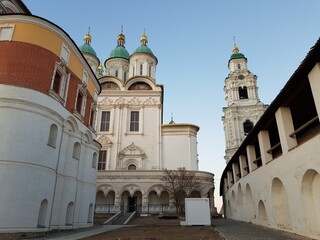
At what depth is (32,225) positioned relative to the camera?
12211 mm

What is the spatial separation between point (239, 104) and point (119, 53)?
24.6m

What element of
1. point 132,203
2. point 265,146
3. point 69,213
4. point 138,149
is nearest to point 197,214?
point 265,146

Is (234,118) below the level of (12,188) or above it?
above

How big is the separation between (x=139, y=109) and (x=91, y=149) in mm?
20472

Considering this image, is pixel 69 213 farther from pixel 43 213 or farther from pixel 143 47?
pixel 143 47

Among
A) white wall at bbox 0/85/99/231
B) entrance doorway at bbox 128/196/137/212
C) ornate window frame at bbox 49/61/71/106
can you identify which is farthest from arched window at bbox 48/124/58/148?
entrance doorway at bbox 128/196/137/212

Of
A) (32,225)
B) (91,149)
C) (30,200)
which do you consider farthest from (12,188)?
(91,149)

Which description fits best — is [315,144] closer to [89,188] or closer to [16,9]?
[89,188]

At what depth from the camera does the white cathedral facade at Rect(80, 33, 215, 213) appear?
104 feet

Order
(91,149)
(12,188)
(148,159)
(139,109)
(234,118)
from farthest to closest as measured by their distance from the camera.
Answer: (234,118)
(139,109)
(148,159)
(91,149)
(12,188)

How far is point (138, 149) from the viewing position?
3662cm

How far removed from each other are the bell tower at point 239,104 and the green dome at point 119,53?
20.6 metres

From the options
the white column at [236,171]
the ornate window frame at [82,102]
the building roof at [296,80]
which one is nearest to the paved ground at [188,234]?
the building roof at [296,80]

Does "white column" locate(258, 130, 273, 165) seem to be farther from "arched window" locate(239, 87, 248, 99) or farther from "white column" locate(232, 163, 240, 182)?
"arched window" locate(239, 87, 248, 99)
